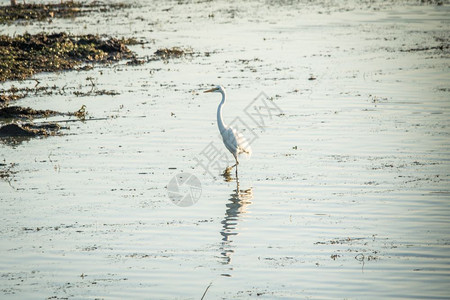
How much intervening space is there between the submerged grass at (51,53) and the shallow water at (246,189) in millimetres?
1244

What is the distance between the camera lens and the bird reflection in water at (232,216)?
8625mm

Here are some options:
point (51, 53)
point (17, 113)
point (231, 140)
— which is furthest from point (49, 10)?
point (231, 140)

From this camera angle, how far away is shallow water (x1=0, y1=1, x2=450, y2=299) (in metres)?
7.82

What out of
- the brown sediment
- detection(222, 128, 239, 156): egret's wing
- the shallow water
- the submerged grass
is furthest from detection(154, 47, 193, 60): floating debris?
the brown sediment

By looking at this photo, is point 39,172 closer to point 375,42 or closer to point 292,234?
point 292,234

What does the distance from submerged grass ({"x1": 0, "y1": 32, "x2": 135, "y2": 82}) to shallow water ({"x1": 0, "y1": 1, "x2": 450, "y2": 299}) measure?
1.24 m

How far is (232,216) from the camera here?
32.7ft

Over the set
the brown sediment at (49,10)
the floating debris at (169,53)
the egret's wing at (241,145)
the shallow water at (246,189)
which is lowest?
the shallow water at (246,189)

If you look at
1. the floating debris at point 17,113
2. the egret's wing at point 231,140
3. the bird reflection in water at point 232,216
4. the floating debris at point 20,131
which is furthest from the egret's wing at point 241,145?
the floating debris at point 17,113

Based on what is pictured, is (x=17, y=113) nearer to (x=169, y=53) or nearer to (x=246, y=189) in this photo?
(x=246, y=189)

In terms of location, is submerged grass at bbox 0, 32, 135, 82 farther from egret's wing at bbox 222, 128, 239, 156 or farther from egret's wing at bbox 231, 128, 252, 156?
egret's wing at bbox 231, 128, 252, 156

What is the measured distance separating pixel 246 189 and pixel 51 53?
1514cm

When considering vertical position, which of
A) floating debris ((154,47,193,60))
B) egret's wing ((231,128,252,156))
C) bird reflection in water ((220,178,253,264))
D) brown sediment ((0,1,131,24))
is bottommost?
bird reflection in water ((220,178,253,264))

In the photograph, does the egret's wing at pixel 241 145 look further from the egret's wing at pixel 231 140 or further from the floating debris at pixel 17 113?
the floating debris at pixel 17 113
